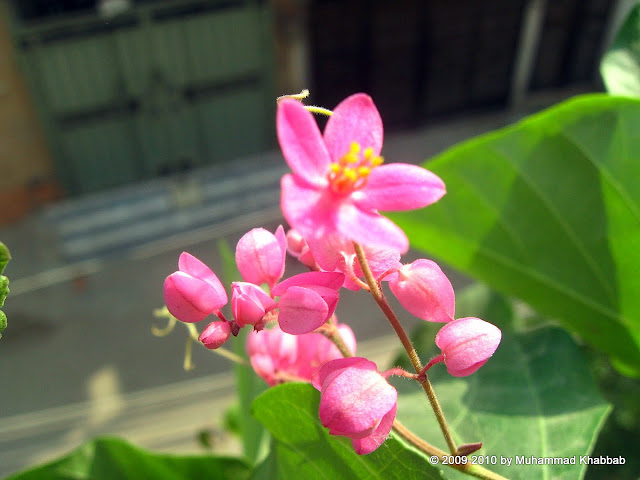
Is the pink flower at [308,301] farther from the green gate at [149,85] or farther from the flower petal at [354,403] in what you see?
the green gate at [149,85]

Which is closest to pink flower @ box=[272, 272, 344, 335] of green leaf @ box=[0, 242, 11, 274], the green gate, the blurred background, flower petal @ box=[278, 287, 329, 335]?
flower petal @ box=[278, 287, 329, 335]

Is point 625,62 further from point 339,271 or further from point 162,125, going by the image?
point 162,125

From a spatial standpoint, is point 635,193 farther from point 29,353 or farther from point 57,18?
point 57,18

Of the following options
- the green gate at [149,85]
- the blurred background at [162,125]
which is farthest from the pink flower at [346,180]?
the green gate at [149,85]

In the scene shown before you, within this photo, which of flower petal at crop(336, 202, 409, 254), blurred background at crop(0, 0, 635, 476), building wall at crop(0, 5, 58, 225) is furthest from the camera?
building wall at crop(0, 5, 58, 225)

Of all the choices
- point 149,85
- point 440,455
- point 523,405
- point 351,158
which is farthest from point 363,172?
point 149,85

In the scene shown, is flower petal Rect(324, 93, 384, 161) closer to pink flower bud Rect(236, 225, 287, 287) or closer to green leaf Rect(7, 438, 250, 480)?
pink flower bud Rect(236, 225, 287, 287)

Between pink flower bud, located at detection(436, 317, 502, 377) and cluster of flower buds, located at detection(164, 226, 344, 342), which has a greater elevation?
cluster of flower buds, located at detection(164, 226, 344, 342)
